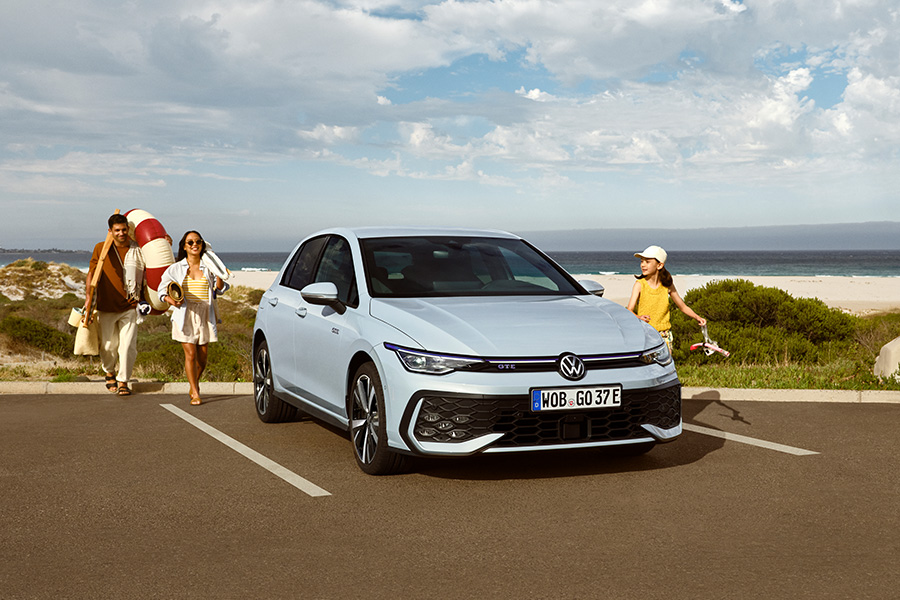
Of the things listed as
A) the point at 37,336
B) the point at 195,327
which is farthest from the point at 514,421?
the point at 37,336

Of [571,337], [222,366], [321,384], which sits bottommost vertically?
[222,366]

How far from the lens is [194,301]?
33.7 ft

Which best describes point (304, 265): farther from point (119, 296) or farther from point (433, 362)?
point (119, 296)

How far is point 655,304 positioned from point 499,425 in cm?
379

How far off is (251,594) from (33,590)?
1.00 m

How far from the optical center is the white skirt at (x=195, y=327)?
10.2m

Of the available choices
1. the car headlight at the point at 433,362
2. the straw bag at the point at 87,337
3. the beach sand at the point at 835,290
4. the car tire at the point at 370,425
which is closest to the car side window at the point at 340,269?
the car tire at the point at 370,425

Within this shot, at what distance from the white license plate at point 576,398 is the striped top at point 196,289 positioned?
5422 millimetres

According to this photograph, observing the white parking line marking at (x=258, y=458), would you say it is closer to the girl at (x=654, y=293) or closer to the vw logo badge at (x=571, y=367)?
the vw logo badge at (x=571, y=367)

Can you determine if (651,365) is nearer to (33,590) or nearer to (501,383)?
(501,383)

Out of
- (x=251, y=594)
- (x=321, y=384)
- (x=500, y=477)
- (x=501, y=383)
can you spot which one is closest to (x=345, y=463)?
(x=321, y=384)

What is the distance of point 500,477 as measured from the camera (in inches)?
259

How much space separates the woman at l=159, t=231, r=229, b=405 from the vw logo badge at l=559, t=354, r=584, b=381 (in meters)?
5.23

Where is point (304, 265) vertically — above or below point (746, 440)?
above
